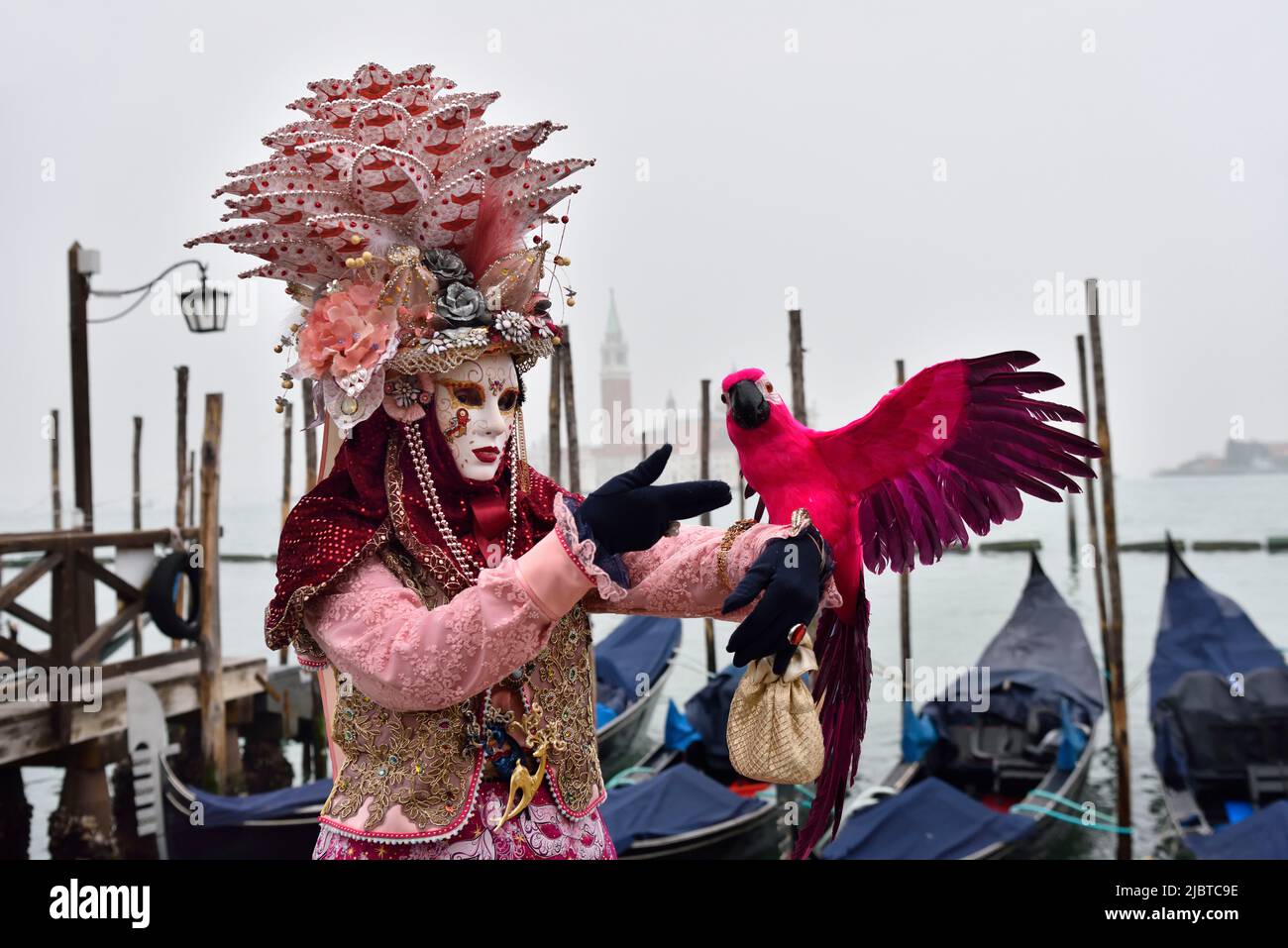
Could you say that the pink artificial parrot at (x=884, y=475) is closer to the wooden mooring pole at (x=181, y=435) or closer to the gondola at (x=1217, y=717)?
the gondola at (x=1217, y=717)

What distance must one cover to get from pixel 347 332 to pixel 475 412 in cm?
24

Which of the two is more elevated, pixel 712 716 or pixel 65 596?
pixel 65 596

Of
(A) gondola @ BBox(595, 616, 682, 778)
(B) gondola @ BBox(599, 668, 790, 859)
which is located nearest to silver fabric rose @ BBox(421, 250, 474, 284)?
(B) gondola @ BBox(599, 668, 790, 859)

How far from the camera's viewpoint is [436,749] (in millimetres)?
1687

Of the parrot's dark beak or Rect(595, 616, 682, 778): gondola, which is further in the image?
Rect(595, 616, 682, 778): gondola

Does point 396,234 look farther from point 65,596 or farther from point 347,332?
point 65,596

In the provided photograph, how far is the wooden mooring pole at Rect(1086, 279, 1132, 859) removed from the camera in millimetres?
8820

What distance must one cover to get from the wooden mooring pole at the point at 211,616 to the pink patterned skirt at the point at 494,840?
753cm

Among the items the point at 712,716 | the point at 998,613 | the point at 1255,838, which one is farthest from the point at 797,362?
the point at 998,613

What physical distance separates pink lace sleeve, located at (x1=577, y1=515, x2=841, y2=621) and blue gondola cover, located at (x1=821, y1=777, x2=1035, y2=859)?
17.2ft

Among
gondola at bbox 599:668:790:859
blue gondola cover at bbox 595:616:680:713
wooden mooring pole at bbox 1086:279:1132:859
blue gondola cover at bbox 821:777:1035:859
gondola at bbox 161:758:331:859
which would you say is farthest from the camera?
blue gondola cover at bbox 595:616:680:713

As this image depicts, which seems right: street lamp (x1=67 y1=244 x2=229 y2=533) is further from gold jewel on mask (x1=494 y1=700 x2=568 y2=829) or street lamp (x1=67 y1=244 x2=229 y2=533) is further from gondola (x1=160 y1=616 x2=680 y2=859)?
gold jewel on mask (x1=494 y1=700 x2=568 y2=829)

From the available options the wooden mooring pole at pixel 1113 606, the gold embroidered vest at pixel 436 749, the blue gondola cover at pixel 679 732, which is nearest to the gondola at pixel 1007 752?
the wooden mooring pole at pixel 1113 606

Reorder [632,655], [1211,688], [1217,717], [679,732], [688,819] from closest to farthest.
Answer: [688,819] → [1217,717] → [1211,688] → [679,732] → [632,655]
